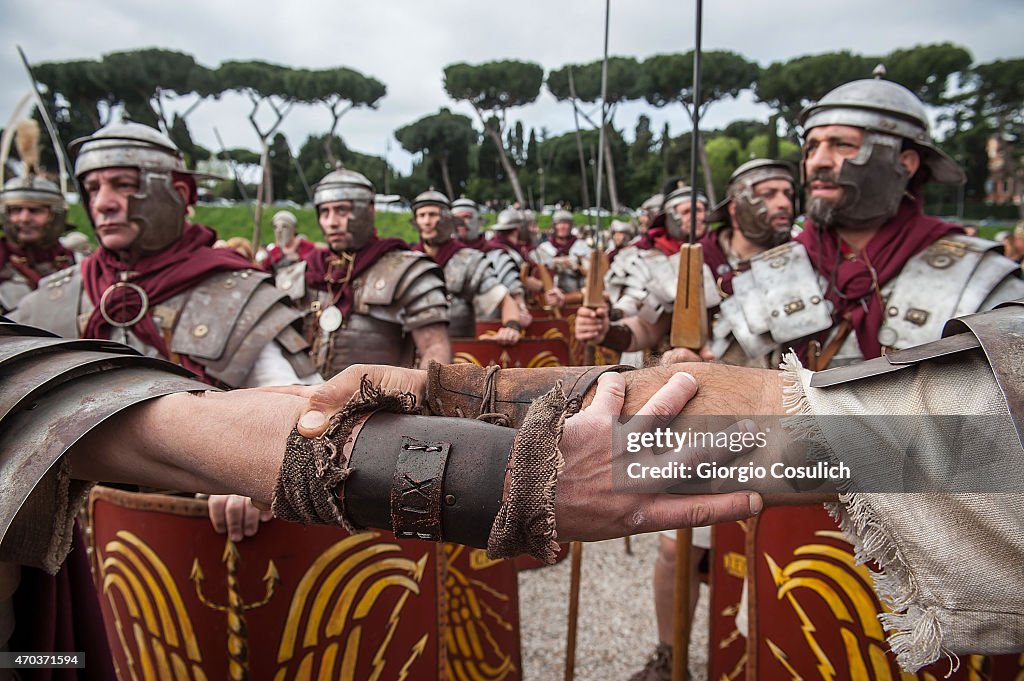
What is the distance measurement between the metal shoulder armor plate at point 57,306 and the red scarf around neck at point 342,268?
4.81ft

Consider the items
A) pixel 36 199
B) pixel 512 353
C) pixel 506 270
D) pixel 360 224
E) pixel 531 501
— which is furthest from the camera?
pixel 506 270

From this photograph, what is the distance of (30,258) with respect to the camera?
5434 mm

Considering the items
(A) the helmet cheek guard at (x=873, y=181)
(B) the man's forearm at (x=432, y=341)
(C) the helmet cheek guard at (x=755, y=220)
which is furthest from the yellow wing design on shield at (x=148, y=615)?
(C) the helmet cheek guard at (x=755, y=220)

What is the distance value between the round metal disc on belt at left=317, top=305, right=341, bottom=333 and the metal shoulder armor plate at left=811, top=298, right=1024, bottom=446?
3293mm

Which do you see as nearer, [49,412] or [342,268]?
[49,412]

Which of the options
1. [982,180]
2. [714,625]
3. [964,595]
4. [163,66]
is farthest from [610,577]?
[982,180]

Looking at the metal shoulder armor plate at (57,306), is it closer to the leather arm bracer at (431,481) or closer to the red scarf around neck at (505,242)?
the leather arm bracer at (431,481)

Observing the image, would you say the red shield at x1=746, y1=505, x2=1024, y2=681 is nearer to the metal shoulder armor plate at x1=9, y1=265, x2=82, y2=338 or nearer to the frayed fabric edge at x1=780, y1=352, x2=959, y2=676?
the frayed fabric edge at x1=780, y1=352, x2=959, y2=676

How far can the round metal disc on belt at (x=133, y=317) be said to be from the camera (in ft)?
8.65

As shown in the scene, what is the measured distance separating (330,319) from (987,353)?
357cm

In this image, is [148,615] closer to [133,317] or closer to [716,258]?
[133,317]

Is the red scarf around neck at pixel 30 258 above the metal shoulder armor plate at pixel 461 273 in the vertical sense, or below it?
above

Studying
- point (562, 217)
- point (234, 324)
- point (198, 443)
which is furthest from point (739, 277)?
point (562, 217)

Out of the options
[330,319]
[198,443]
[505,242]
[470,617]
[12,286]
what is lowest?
[470,617]
